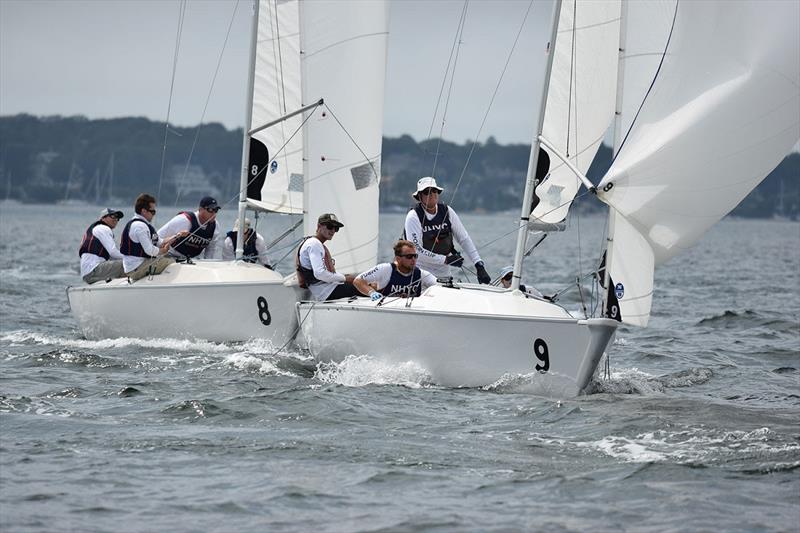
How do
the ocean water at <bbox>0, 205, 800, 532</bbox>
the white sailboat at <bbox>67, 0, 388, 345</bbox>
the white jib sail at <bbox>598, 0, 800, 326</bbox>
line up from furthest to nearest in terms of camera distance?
the white sailboat at <bbox>67, 0, 388, 345</bbox> → the white jib sail at <bbox>598, 0, 800, 326</bbox> → the ocean water at <bbox>0, 205, 800, 532</bbox>

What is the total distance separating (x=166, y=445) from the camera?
9000 millimetres

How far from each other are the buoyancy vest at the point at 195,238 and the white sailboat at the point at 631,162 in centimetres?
351

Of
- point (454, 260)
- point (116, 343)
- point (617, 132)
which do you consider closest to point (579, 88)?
point (617, 132)

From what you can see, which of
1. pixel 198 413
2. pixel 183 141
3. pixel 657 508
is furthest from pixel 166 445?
pixel 183 141

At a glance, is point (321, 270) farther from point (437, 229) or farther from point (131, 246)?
point (131, 246)

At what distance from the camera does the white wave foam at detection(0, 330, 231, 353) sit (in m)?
14.1

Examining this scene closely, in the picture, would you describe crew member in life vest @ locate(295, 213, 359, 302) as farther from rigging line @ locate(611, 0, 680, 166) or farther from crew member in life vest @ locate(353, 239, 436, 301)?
rigging line @ locate(611, 0, 680, 166)

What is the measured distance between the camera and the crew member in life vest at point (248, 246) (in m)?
15.3

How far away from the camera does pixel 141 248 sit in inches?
576

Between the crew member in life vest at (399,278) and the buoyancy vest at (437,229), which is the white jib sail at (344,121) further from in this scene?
the crew member in life vest at (399,278)

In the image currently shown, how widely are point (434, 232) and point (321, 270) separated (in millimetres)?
1185

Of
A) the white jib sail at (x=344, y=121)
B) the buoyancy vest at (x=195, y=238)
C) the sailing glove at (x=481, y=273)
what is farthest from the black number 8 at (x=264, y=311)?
the sailing glove at (x=481, y=273)

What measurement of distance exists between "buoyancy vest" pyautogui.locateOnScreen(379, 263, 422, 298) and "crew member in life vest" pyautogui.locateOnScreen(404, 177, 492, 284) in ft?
1.70

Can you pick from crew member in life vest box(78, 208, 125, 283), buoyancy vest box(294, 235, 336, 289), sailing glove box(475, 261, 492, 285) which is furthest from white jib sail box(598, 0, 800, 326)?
crew member in life vest box(78, 208, 125, 283)
